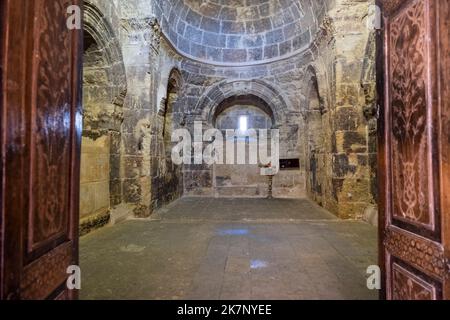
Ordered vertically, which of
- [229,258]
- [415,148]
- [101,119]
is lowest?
[229,258]

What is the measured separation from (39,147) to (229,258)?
2074mm

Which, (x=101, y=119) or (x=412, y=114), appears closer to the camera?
(x=412, y=114)

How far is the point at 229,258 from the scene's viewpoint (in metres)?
2.82

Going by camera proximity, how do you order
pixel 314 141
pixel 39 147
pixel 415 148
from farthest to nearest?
pixel 314 141 → pixel 415 148 → pixel 39 147

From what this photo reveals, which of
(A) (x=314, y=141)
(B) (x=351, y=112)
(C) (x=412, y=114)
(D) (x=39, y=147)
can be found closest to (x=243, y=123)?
(A) (x=314, y=141)

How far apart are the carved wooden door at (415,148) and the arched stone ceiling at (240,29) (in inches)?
210

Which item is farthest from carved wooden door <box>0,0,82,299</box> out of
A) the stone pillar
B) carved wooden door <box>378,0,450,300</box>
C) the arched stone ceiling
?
the arched stone ceiling

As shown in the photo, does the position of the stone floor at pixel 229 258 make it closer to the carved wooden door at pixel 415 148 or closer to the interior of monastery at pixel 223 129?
the interior of monastery at pixel 223 129

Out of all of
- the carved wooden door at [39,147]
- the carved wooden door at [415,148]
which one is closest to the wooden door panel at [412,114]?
the carved wooden door at [415,148]

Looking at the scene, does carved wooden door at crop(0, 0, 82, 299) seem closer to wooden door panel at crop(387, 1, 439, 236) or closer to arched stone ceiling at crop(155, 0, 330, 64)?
wooden door panel at crop(387, 1, 439, 236)

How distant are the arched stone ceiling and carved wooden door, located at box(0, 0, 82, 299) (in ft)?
17.7

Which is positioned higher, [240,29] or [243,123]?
[240,29]

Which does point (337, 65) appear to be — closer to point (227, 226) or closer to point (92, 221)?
point (227, 226)

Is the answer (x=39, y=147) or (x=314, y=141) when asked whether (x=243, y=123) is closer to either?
(x=314, y=141)
